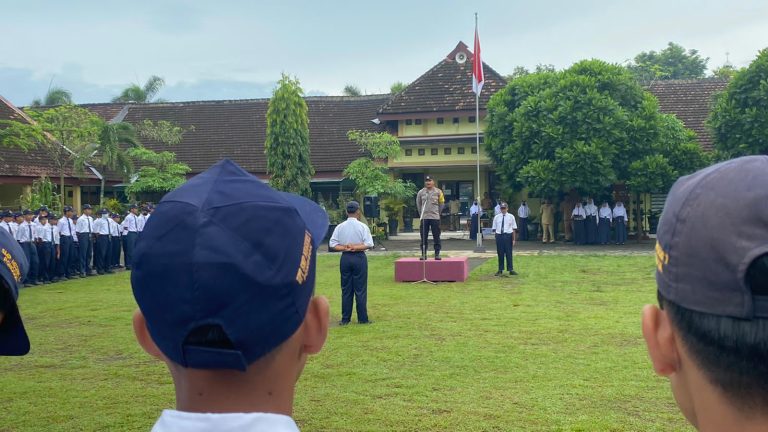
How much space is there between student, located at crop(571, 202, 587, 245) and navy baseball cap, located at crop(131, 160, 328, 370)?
25.0m

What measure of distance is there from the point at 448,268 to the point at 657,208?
15715 millimetres

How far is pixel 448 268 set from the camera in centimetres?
1526

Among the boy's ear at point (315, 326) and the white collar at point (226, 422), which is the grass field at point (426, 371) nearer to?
the boy's ear at point (315, 326)

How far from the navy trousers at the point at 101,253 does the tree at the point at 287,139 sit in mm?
9080

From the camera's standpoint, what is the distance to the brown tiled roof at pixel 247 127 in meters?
31.6

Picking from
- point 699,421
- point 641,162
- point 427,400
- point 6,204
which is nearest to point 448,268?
point 427,400

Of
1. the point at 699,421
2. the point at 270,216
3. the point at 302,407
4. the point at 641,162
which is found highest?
the point at 641,162

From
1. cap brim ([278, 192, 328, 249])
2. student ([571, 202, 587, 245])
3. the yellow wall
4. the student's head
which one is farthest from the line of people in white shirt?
cap brim ([278, 192, 328, 249])

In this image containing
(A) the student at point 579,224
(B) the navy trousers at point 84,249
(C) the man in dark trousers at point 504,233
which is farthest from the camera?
(A) the student at point 579,224

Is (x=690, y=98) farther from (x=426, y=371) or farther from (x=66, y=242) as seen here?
(x=426, y=371)

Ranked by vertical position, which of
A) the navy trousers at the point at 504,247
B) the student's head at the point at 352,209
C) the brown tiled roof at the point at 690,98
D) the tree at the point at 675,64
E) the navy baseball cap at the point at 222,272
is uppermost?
the tree at the point at 675,64

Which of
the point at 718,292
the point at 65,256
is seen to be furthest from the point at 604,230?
the point at 718,292

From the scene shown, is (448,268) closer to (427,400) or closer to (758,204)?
(427,400)

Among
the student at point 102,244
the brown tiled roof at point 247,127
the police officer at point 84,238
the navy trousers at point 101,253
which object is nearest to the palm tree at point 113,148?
the brown tiled roof at point 247,127
